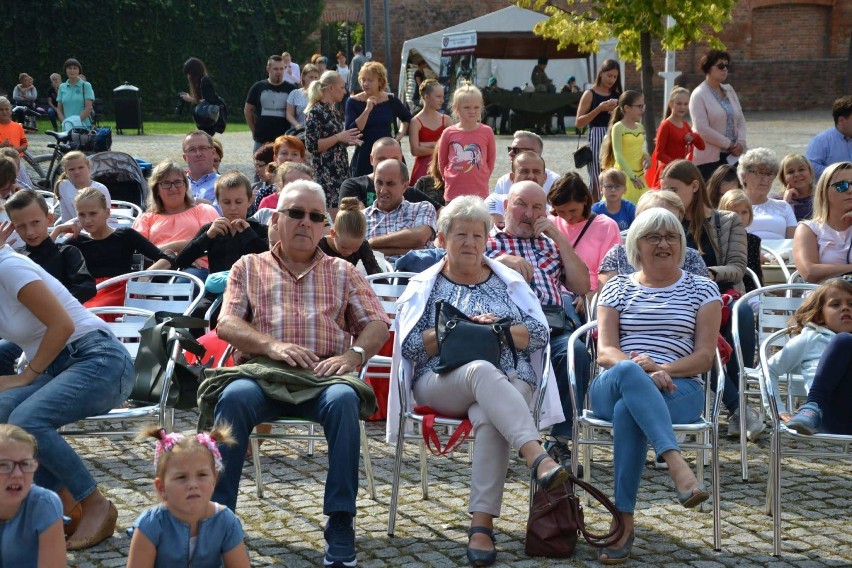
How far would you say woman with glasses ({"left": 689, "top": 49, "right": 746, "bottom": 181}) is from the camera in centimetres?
1101

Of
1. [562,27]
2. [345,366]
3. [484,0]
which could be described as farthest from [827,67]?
[345,366]

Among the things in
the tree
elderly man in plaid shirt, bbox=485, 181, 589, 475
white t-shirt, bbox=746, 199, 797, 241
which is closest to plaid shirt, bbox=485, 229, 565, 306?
elderly man in plaid shirt, bbox=485, 181, 589, 475

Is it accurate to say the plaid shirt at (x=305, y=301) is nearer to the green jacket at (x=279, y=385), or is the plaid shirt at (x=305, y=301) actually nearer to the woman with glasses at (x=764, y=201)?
the green jacket at (x=279, y=385)

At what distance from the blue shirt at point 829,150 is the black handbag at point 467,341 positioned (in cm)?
526

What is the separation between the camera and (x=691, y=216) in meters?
6.78

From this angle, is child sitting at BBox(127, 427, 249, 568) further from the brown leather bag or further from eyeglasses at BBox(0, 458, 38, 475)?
the brown leather bag

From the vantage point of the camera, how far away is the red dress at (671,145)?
10812 mm

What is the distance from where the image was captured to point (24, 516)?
13.0ft

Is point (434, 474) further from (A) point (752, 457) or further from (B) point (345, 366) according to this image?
(A) point (752, 457)

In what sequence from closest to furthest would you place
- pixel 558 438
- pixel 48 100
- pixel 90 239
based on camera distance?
pixel 558 438 < pixel 90 239 < pixel 48 100

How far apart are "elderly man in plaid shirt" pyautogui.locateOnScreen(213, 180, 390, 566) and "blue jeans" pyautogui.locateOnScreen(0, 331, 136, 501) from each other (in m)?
0.48

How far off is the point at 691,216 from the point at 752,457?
138cm

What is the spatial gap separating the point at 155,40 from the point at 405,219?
3050 cm

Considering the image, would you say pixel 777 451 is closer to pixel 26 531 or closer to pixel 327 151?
pixel 26 531
